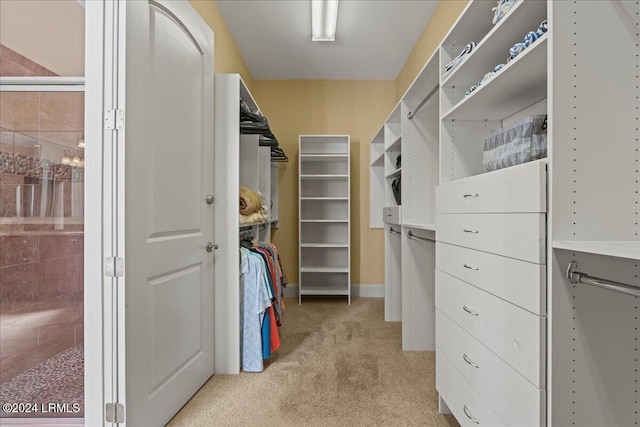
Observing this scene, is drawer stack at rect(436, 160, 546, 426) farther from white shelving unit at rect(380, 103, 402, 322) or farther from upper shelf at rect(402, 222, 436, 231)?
white shelving unit at rect(380, 103, 402, 322)

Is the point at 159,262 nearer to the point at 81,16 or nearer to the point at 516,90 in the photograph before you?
the point at 81,16

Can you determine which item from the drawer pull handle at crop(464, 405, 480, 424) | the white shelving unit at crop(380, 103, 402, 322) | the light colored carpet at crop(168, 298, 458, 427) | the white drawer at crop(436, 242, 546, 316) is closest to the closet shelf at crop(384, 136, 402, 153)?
the white shelving unit at crop(380, 103, 402, 322)

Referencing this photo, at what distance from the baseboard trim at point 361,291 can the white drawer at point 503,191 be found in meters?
2.87

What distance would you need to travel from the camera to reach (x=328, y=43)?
3439 millimetres

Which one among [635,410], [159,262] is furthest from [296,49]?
[635,410]

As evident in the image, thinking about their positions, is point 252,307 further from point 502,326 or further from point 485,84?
point 485,84

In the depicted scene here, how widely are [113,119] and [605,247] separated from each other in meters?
1.69

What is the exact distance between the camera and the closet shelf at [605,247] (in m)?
0.72

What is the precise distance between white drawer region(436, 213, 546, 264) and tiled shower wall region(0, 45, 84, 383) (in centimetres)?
162

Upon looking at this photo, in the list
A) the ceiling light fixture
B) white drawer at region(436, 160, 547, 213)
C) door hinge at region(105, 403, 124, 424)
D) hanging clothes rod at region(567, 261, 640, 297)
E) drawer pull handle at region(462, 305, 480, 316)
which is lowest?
door hinge at region(105, 403, 124, 424)

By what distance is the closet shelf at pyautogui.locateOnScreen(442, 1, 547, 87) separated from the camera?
1157 mm

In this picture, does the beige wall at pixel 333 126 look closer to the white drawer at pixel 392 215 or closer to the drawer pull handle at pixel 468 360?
the white drawer at pixel 392 215

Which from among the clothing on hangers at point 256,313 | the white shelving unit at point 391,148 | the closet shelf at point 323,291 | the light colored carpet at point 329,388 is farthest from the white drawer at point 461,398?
the closet shelf at point 323,291

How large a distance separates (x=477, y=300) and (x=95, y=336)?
1.53m
